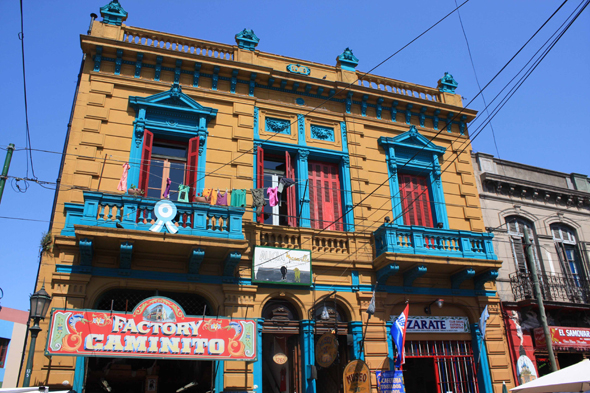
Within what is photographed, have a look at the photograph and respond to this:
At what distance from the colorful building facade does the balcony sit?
123cm

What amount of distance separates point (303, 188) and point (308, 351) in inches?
195

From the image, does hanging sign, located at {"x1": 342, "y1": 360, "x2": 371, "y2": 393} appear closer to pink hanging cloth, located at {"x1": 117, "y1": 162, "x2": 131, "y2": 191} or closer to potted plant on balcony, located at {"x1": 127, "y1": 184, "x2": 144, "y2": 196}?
potted plant on balcony, located at {"x1": 127, "y1": 184, "x2": 144, "y2": 196}


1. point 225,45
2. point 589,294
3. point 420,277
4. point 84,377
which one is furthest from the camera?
point 589,294

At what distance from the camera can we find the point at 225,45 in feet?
52.9

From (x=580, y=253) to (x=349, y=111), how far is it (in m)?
10.3

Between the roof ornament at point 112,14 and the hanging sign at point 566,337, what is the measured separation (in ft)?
53.9

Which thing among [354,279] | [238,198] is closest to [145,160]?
[238,198]

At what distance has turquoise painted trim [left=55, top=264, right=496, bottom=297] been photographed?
1184cm

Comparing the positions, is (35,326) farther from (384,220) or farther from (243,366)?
(384,220)

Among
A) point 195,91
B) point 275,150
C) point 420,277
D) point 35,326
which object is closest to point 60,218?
point 35,326

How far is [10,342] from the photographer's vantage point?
36.1 meters

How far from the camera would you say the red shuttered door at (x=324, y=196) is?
15055 mm

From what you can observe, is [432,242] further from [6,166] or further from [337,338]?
[6,166]

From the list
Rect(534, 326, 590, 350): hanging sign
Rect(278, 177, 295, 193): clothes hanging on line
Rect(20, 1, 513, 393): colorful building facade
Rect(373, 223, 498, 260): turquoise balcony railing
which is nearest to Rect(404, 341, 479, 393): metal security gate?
Rect(20, 1, 513, 393): colorful building facade
